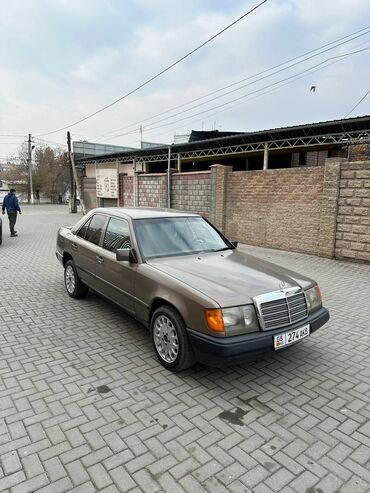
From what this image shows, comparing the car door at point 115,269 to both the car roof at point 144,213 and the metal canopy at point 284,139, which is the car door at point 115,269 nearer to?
the car roof at point 144,213

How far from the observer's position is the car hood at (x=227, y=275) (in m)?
3.01

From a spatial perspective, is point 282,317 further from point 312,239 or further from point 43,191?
point 43,191

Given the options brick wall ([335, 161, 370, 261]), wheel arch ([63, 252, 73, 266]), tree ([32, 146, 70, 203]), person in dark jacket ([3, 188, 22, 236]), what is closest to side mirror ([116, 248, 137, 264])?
wheel arch ([63, 252, 73, 266])

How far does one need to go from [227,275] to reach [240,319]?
1.99ft

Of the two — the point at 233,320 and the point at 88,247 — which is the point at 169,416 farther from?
the point at 88,247

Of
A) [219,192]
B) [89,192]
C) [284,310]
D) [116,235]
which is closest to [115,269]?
[116,235]

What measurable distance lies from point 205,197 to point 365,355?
9.30m

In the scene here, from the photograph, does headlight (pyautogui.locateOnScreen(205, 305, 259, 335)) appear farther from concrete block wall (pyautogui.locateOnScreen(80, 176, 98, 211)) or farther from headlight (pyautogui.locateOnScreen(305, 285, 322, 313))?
concrete block wall (pyautogui.locateOnScreen(80, 176, 98, 211))

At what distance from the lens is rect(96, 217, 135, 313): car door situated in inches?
153

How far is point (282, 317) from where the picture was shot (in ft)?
10.1

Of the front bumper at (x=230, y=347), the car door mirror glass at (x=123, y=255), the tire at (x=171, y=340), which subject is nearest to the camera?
the front bumper at (x=230, y=347)

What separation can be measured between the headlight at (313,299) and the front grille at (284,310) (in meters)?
0.11

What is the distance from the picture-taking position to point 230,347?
9.06ft

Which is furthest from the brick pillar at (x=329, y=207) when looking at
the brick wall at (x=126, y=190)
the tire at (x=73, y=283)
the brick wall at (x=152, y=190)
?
the brick wall at (x=126, y=190)
